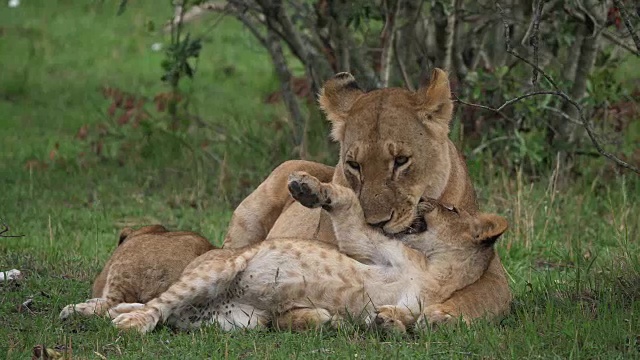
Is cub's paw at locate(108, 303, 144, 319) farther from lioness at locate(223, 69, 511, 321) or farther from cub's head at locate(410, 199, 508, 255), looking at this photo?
cub's head at locate(410, 199, 508, 255)

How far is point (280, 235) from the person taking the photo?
255 inches

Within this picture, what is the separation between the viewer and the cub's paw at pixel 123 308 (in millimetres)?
5578

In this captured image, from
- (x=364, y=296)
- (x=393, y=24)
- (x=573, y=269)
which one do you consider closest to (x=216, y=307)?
(x=364, y=296)

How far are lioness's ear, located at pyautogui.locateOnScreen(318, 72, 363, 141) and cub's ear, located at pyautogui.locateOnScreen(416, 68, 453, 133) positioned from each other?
1.27 ft

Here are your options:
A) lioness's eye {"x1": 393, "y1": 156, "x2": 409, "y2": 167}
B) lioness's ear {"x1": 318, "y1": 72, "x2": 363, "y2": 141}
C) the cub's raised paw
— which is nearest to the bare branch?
lioness's ear {"x1": 318, "y1": 72, "x2": 363, "y2": 141}

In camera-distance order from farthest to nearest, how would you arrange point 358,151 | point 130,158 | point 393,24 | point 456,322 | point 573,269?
point 130,158 → point 393,24 → point 573,269 → point 358,151 → point 456,322

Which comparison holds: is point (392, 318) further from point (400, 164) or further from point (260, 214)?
point (260, 214)

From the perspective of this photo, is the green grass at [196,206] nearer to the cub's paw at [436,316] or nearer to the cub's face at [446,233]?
the cub's paw at [436,316]

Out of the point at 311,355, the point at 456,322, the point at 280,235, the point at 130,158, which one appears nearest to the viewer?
the point at 311,355

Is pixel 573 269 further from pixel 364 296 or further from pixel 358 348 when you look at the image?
pixel 358 348

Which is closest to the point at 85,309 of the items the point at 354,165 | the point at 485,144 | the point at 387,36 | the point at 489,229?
the point at 354,165

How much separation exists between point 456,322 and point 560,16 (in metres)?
4.42

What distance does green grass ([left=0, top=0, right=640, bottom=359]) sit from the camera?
16.6 ft

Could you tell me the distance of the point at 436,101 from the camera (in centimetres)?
593
